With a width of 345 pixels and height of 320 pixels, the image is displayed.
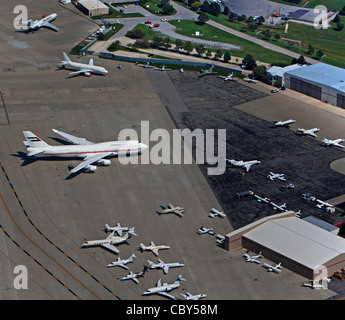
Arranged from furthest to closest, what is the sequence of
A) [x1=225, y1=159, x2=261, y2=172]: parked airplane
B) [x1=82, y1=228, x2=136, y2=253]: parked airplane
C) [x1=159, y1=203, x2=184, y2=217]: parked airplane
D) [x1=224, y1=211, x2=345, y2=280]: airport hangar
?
[x1=225, y1=159, x2=261, y2=172]: parked airplane → [x1=159, y1=203, x2=184, y2=217]: parked airplane → [x1=82, y1=228, x2=136, y2=253]: parked airplane → [x1=224, y1=211, x2=345, y2=280]: airport hangar

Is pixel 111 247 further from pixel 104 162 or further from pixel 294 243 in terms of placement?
pixel 294 243

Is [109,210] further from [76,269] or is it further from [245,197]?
[245,197]

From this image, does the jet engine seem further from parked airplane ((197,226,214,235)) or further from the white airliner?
parked airplane ((197,226,214,235))

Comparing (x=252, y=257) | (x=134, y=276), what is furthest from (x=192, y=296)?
(x=252, y=257)

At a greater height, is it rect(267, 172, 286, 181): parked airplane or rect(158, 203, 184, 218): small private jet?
rect(267, 172, 286, 181): parked airplane

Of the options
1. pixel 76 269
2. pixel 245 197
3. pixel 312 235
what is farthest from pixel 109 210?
pixel 312 235

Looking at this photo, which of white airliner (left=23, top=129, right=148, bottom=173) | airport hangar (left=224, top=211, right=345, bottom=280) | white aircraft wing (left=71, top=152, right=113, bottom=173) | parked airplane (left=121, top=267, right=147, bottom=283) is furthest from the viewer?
white airliner (left=23, top=129, right=148, bottom=173)

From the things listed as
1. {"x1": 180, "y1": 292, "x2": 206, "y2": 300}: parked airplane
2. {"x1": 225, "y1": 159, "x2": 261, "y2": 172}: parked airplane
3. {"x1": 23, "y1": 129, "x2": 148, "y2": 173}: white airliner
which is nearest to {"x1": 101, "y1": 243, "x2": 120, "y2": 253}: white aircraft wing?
{"x1": 180, "y1": 292, "x2": 206, "y2": 300}: parked airplane

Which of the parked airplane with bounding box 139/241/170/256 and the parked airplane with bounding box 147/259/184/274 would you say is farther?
the parked airplane with bounding box 139/241/170/256

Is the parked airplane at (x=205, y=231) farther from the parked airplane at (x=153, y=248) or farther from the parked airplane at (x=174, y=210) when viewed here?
the parked airplane at (x=153, y=248)
